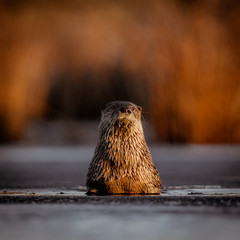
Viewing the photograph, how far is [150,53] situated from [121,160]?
35.6 ft

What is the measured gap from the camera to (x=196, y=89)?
14797 mm

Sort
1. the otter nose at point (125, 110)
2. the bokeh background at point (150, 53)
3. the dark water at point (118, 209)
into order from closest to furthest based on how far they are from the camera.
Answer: the dark water at point (118, 209) → the otter nose at point (125, 110) → the bokeh background at point (150, 53)

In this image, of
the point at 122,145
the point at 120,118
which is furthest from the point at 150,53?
the point at 120,118

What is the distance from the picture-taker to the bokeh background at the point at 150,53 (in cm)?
1473

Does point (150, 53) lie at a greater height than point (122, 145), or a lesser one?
greater

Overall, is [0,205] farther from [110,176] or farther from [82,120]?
[82,120]

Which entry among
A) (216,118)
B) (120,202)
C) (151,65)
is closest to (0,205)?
(120,202)

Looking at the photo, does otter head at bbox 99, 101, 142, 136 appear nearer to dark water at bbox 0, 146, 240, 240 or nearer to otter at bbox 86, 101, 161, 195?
otter at bbox 86, 101, 161, 195

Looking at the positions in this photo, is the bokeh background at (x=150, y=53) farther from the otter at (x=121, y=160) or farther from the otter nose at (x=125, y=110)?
the otter nose at (x=125, y=110)

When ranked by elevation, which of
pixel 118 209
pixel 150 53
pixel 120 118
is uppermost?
pixel 150 53

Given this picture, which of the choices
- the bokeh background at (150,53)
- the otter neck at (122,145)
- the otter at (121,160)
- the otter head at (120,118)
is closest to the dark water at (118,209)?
the otter at (121,160)

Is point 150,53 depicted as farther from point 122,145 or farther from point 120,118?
point 120,118

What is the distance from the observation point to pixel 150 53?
15984 millimetres

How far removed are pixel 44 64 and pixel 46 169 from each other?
31.2 ft
